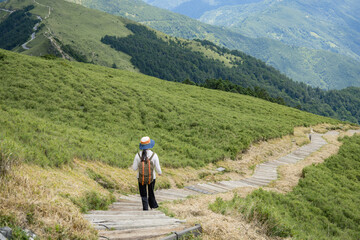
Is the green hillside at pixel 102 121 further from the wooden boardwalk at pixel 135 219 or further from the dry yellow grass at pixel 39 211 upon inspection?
the dry yellow grass at pixel 39 211

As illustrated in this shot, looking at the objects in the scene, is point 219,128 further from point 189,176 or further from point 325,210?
point 325,210

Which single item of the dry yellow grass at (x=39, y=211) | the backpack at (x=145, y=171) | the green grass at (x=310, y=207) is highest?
the dry yellow grass at (x=39, y=211)

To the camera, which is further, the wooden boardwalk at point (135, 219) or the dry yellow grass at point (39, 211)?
the wooden boardwalk at point (135, 219)

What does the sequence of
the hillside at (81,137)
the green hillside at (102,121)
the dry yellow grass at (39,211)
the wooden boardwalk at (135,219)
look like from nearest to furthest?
the dry yellow grass at (39,211) → the hillside at (81,137) → the wooden boardwalk at (135,219) → the green hillside at (102,121)

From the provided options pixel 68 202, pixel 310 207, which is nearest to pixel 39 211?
pixel 68 202

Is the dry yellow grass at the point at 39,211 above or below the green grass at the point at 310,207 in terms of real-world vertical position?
above

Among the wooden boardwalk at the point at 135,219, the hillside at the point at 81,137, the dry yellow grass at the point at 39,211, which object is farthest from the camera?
the wooden boardwalk at the point at 135,219

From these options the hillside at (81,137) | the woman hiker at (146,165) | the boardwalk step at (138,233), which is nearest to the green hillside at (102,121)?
the hillside at (81,137)

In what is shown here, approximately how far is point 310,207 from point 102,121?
1477 centimetres

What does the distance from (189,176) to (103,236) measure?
10629 millimetres

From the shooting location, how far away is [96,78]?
2844cm

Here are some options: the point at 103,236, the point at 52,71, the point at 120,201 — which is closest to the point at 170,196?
the point at 120,201

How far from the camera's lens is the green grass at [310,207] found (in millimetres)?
7617

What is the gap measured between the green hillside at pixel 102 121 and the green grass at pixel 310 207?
5.85 m
